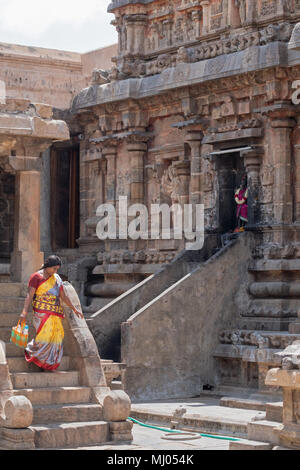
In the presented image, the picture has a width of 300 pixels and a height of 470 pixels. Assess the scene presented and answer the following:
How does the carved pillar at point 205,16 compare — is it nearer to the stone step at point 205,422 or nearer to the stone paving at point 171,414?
the stone paving at point 171,414

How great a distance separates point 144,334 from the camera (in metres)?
19.7

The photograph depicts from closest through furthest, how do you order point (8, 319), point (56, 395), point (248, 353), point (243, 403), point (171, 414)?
1. point (56, 395)
2. point (8, 319)
3. point (171, 414)
4. point (243, 403)
5. point (248, 353)

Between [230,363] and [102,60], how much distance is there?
10.6 metres

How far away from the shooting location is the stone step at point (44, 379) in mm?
14320

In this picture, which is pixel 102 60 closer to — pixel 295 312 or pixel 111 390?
pixel 295 312

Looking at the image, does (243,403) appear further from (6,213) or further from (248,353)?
(6,213)

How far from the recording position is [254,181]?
21.5 meters

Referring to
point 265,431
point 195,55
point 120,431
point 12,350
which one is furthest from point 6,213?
point 265,431

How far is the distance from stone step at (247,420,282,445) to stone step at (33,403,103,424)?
234cm

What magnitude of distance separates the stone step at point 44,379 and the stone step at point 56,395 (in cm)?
13

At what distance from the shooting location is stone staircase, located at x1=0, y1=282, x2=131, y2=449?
1366cm

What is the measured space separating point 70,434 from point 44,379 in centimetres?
103

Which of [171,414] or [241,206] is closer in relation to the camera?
[171,414]
